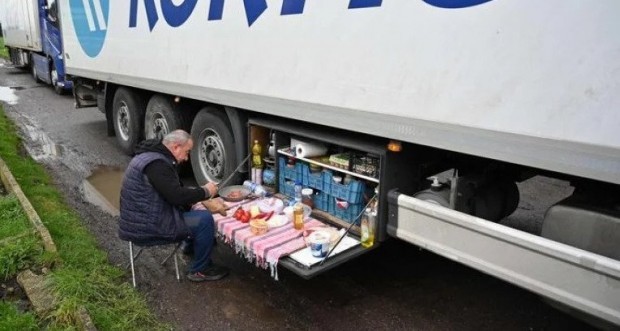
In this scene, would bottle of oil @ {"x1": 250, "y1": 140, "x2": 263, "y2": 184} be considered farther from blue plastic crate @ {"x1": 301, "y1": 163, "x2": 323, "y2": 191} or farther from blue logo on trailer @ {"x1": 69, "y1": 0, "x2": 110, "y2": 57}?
blue logo on trailer @ {"x1": 69, "y1": 0, "x2": 110, "y2": 57}

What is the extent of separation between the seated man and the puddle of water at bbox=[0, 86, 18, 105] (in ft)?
36.2

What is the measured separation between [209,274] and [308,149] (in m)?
1.24

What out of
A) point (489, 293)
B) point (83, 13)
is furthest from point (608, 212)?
point (83, 13)

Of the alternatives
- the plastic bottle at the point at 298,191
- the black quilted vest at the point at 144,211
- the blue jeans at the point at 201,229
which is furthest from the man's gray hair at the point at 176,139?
the plastic bottle at the point at 298,191

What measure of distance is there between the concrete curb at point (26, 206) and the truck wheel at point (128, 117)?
1605mm

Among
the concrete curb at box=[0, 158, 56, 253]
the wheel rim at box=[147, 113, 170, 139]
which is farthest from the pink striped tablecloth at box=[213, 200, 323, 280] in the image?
the wheel rim at box=[147, 113, 170, 139]

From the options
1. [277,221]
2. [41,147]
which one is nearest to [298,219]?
[277,221]

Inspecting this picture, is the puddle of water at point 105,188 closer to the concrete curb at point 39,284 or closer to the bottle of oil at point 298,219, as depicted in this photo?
the concrete curb at point 39,284

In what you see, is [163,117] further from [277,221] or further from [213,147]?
[277,221]

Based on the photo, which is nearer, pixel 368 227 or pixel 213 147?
pixel 368 227

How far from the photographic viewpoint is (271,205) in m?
3.79

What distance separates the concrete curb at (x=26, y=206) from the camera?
3.77m

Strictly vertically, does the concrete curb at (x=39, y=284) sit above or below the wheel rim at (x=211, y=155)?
below

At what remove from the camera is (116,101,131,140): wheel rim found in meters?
6.74
